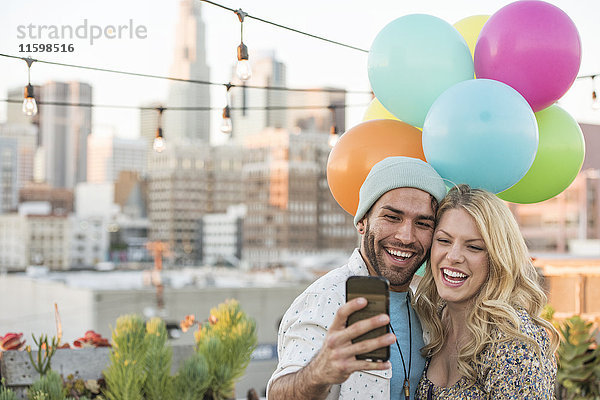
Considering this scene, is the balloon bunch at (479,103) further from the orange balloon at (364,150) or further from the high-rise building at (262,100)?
the high-rise building at (262,100)

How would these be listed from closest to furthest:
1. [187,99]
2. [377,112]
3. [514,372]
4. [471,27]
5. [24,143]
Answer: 1. [514,372]
2. [471,27]
3. [377,112]
4. [24,143]
5. [187,99]

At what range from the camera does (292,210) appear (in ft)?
360

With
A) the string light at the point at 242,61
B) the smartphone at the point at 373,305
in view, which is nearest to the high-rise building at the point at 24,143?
the string light at the point at 242,61

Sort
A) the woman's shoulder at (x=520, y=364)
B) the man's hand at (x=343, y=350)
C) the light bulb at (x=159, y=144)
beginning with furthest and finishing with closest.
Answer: the light bulb at (x=159, y=144), the woman's shoulder at (x=520, y=364), the man's hand at (x=343, y=350)

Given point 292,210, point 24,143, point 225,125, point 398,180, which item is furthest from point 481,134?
point 24,143

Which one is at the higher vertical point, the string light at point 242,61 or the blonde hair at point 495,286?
the string light at point 242,61

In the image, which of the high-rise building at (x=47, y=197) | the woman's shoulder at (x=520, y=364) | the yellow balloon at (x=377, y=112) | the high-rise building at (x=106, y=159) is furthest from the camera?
the high-rise building at (x=106, y=159)

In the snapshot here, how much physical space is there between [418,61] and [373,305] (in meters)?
1.53

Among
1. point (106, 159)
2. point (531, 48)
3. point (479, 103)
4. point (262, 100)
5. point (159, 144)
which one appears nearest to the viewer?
point (479, 103)

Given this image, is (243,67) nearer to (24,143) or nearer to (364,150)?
(364,150)

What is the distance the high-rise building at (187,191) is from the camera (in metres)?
128

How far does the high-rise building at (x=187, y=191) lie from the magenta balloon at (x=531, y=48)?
124 metres

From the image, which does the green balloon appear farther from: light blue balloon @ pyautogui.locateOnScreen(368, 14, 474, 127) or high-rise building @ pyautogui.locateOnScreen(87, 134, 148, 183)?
high-rise building @ pyautogui.locateOnScreen(87, 134, 148, 183)

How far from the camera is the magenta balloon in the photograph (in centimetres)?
278
